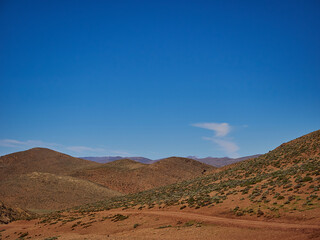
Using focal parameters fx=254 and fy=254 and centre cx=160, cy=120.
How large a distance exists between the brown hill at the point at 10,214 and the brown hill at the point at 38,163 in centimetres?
5593

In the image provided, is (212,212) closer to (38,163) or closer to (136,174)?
(136,174)

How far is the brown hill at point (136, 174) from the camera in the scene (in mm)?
77750

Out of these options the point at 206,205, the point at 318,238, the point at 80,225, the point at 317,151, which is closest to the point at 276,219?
the point at 318,238

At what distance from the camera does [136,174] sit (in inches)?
3374

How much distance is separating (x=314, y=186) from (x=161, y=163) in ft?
270

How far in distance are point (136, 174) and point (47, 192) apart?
1326 inches

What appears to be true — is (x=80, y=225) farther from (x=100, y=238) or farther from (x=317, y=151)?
(x=317, y=151)

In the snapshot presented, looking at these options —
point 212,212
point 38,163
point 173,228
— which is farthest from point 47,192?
point 38,163

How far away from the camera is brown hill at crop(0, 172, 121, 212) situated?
51466mm

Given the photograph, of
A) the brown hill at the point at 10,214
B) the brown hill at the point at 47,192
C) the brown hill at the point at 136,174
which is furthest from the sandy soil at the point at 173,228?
the brown hill at the point at 136,174

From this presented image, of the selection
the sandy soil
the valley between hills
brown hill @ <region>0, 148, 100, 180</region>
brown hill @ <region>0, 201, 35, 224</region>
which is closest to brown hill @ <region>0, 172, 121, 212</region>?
the valley between hills

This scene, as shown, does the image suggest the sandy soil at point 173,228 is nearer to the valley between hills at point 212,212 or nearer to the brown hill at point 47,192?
the valley between hills at point 212,212

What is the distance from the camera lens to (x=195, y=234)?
1648cm

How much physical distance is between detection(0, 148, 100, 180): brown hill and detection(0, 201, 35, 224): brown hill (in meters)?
55.9
